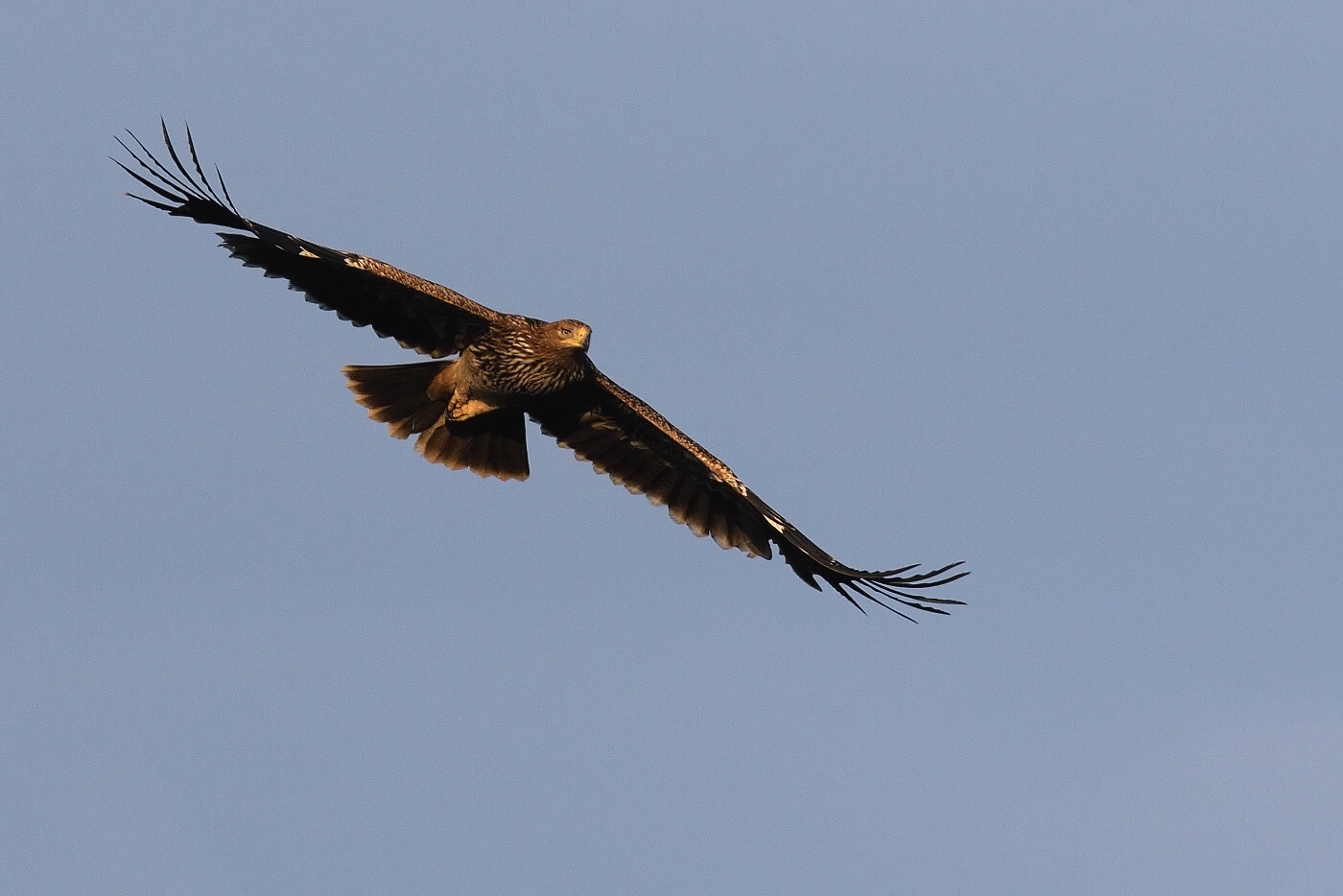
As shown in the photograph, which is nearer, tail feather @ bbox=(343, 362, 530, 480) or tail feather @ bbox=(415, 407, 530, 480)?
tail feather @ bbox=(343, 362, 530, 480)

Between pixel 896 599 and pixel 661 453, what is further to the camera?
pixel 661 453

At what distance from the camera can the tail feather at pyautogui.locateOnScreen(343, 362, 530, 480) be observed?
53.4 feet

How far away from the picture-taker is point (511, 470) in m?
16.6

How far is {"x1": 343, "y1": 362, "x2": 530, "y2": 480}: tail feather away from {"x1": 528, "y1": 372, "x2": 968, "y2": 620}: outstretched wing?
26cm

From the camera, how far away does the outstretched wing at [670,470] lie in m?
16.2

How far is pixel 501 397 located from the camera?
16094 millimetres

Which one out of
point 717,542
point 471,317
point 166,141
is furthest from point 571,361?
point 166,141

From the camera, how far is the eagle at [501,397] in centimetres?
1534

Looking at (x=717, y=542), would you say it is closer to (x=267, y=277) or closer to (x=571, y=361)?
(x=571, y=361)

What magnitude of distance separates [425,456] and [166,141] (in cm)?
290

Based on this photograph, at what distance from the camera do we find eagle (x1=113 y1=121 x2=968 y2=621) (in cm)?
1534

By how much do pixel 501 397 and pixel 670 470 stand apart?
4.32 ft

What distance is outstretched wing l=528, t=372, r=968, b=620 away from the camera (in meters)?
16.2

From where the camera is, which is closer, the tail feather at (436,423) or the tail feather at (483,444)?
the tail feather at (436,423)
